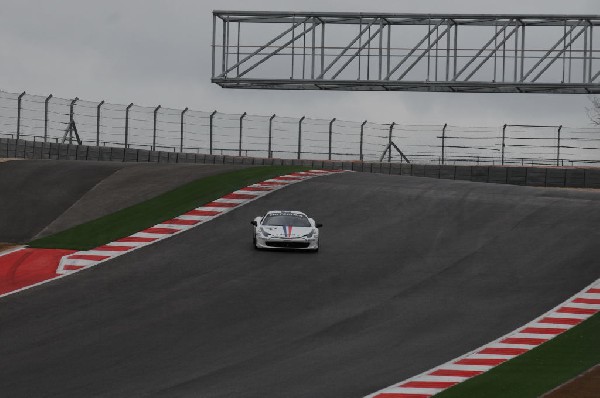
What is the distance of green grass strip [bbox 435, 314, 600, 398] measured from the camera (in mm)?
19797

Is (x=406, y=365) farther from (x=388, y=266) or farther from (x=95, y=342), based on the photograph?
(x=388, y=266)

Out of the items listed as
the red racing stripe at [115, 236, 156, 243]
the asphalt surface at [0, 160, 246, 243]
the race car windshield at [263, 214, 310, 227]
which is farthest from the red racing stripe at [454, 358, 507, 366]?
the asphalt surface at [0, 160, 246, 243]

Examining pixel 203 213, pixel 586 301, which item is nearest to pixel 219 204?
pixel 203 213

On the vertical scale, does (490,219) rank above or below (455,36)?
below

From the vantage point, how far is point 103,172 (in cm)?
4656

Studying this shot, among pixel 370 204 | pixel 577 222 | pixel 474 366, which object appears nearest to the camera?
pixel 474 366

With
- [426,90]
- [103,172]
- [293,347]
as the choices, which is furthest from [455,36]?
[293,347]

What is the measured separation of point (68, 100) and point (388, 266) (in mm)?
29521

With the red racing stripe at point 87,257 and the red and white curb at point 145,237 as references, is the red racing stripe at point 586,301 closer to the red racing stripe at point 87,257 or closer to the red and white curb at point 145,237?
the red and white curb at point 145,237

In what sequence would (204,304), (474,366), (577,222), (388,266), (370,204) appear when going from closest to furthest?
(474,366) → (204,304) → (388,266) → (577,222) → (370,204)

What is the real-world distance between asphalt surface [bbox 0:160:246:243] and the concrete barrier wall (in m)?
8.98

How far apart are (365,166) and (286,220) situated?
68.9 feet

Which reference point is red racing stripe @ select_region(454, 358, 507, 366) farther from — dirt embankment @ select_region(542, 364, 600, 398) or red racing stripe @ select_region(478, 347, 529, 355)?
dirt embankment @ select_region(542, 364, 600, 398)

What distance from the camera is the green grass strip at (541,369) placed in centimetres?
1980
